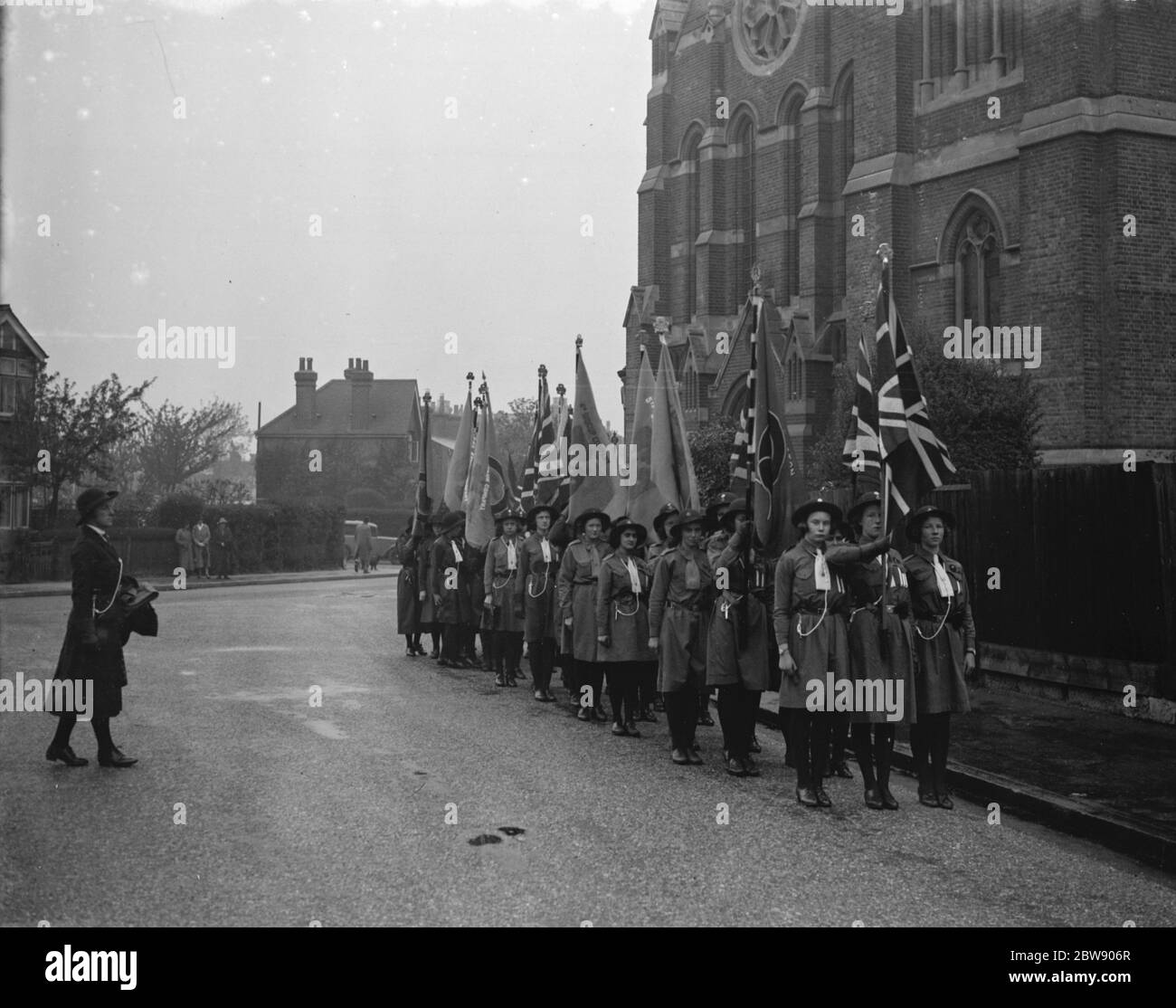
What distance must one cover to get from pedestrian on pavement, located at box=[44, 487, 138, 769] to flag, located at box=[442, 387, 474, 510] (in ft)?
27.5

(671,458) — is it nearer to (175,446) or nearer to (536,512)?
(536,512)

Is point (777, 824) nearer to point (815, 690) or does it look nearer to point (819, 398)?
point (815, 690)

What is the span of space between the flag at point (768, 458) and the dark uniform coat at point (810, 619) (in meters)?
1.08

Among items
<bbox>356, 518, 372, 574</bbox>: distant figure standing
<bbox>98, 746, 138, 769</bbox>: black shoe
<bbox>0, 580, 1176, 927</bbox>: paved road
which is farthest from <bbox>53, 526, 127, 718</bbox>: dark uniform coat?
<bbox>356, 518, 372, 574</bbox>: distant figure standing

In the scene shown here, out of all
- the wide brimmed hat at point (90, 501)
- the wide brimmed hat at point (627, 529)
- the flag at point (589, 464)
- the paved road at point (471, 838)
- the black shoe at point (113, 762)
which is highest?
the flag at point (589, 464)

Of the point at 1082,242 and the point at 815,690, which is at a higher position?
the point at 1082,242

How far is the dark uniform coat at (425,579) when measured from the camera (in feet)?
49.2

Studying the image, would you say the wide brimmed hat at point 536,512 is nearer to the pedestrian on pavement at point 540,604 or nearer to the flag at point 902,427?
the pedestrian on pavement at point 540,604

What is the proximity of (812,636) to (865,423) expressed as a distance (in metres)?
1.81

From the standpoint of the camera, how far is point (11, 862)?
19.4 ft

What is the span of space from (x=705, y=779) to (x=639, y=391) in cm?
579

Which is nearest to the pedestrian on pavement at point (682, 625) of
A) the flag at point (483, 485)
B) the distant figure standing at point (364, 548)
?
the flag at point (483, 485)

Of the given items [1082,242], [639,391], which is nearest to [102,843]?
[639,391]

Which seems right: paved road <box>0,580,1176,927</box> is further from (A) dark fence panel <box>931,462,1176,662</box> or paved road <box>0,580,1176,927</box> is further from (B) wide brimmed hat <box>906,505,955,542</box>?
(A) dark fence panel <box>931,462,1176,662</box>
